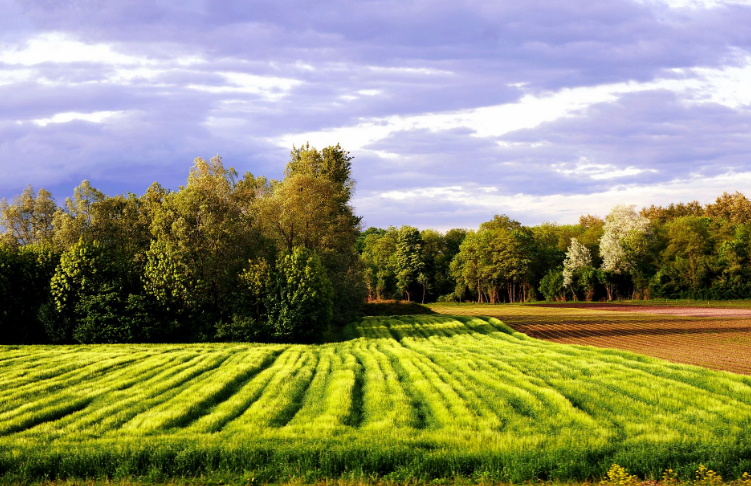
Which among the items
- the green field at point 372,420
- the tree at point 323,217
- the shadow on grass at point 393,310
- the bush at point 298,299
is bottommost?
the shadow on grass at point 393,310

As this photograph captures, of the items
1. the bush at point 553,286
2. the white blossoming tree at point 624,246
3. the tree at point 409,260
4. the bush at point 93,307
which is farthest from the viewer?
the tree at point 409,260

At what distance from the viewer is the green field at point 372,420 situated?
9.88m

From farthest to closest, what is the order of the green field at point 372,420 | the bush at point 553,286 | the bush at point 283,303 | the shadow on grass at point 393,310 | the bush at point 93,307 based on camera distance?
the bush at point 553,286, the shadow on grass at point 393,310, the bush at point 283,303, the bush at point 93,307, the green field at point 372,420

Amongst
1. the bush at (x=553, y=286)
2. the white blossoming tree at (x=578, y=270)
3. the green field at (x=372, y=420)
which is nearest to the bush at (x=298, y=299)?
the green field at (x=372, y=420)

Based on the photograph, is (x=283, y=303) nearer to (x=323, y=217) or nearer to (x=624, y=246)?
(x=323, y=217)

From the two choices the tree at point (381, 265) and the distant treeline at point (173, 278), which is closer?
the distant treeline at point (173, 278)

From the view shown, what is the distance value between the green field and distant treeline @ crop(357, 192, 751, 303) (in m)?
68.2

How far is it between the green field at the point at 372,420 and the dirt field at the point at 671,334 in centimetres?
778

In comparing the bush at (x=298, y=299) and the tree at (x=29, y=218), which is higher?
the tree at (x=29, y=218)

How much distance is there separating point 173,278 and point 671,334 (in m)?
38.2

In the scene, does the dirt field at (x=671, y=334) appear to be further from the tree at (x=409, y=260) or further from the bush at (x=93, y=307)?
the tree at (x=409, y=260)

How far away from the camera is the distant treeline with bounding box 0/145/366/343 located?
3462 centimetres

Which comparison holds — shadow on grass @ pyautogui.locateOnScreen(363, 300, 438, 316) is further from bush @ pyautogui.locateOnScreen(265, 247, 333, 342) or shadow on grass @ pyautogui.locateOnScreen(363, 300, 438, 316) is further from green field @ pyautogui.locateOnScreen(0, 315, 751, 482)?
green field @ pyautogui.locateOnScreen(0, 315, 751, 482)

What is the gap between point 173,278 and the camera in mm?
35594
